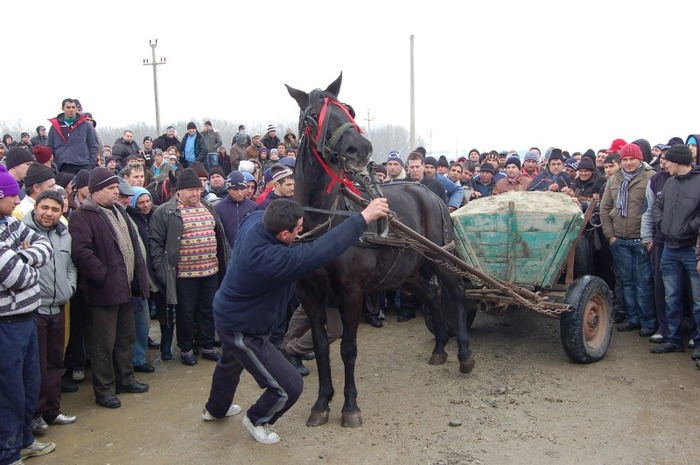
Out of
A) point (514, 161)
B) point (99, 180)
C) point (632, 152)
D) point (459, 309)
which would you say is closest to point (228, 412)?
point (99, 180)

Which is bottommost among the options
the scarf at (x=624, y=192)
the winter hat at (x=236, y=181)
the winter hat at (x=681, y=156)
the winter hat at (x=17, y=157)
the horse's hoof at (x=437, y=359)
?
the horse's hoof at (x=437, y=359)

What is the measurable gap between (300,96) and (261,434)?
8.74 feet

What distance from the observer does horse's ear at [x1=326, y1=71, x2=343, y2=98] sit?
15.6 ft

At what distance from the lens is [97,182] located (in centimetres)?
520

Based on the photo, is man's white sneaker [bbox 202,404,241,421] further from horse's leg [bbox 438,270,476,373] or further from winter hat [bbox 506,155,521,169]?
winter hat [bbox 506,155,521,169]

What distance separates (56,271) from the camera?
480cm

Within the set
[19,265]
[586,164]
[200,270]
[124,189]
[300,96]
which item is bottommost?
[200,270]

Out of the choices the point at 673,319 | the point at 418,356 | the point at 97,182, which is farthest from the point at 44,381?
the point at 673,319

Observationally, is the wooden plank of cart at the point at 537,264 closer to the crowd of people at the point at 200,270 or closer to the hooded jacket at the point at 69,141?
the crowd of people at the point at 200,270

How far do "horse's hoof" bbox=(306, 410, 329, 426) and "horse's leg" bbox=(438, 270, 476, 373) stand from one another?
1701 mm

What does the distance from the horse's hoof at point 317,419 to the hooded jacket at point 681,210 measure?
13.3 ft

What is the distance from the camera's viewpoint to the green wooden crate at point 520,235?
19.5 feet

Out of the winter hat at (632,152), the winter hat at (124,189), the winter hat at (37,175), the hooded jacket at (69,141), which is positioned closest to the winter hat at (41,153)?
the hooded jacket at (69,141)

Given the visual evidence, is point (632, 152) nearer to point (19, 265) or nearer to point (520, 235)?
point (520, 235)
